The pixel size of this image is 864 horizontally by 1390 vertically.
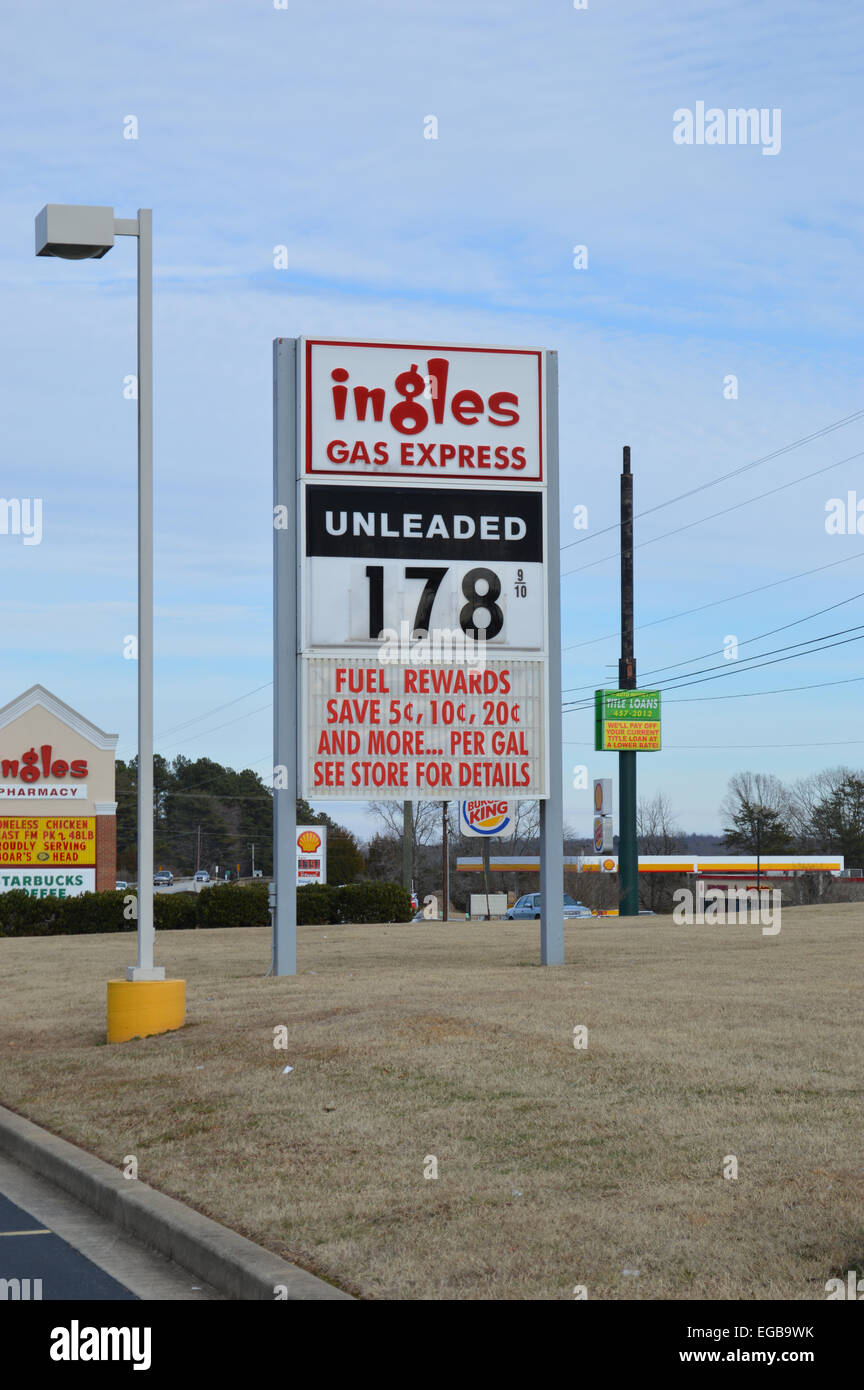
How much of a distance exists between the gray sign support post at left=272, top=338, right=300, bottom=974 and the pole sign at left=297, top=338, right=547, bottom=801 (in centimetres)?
22

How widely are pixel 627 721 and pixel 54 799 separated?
18754 millimetres

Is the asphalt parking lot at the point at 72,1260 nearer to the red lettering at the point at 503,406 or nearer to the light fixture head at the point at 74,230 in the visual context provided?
the light fixture head at the point at 74,230

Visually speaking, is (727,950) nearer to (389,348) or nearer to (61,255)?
(389,348)

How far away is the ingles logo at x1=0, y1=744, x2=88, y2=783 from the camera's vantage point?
42.5m

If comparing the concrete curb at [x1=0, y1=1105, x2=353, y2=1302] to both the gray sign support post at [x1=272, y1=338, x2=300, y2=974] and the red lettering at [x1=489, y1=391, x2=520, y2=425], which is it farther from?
the red lettering at [x1=489, y1=391, x2=520, y2=425]

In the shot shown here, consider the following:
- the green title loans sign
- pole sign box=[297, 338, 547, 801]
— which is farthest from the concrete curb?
the green title loans sign

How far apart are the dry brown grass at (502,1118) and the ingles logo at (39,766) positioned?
27.0 metres

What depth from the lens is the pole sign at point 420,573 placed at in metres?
17.3

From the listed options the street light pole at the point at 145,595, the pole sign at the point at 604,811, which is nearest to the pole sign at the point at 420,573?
the street light pole at the point at 145,595

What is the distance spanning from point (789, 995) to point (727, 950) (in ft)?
20.6

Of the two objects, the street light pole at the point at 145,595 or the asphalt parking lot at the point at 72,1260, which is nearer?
the asphalt parking lot at the point at 72,1260

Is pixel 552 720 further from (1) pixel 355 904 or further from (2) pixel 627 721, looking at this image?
(2) pixel 627 721

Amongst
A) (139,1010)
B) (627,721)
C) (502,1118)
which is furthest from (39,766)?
(502,1118)
